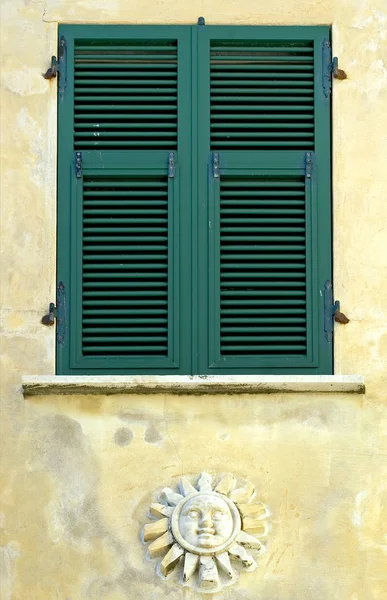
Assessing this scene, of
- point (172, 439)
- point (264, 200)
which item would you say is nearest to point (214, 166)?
point (264, 200)

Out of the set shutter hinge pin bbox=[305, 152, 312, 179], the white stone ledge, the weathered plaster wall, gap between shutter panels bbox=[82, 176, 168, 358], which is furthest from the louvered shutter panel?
shutter hinge pin bbox=[305, 152, 312, 179]

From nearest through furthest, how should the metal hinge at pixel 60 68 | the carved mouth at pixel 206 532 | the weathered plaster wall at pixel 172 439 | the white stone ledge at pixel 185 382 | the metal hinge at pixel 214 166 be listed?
the carved mouth at pixel 206 532 → the weathered plaster wall at pixel 172 439 → the white stone ledge at pixel 185 382 → the metal hinge at pixel 214 166 → the metal hinge at pixel 60 68

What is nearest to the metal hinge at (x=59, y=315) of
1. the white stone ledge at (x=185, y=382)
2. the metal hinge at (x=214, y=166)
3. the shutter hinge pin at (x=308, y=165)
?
the white stone ledge at (x=185, y=382)

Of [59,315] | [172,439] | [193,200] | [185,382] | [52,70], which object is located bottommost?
[172,439]

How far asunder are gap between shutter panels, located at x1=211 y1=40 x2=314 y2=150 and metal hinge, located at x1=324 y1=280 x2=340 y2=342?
0.77 m

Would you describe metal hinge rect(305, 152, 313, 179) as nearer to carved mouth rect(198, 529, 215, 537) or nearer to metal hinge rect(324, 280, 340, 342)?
metal hinge rect(324, 280, 340, 342)

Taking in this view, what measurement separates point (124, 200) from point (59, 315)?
70 centimetres

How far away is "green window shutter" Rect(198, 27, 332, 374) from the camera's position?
10.2 meters

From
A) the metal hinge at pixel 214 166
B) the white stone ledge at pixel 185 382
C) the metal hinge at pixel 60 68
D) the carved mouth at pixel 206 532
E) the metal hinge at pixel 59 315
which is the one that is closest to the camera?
the carved mouth at pixel 206 532

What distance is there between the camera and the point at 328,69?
1052 cm

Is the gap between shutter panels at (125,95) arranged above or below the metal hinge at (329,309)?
above

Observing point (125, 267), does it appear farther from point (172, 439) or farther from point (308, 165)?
point (308, 165)

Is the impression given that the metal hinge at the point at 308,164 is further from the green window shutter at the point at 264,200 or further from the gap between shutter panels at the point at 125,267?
the gap between shutter panels at the point at 125,267

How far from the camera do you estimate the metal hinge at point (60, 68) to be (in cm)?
1045
